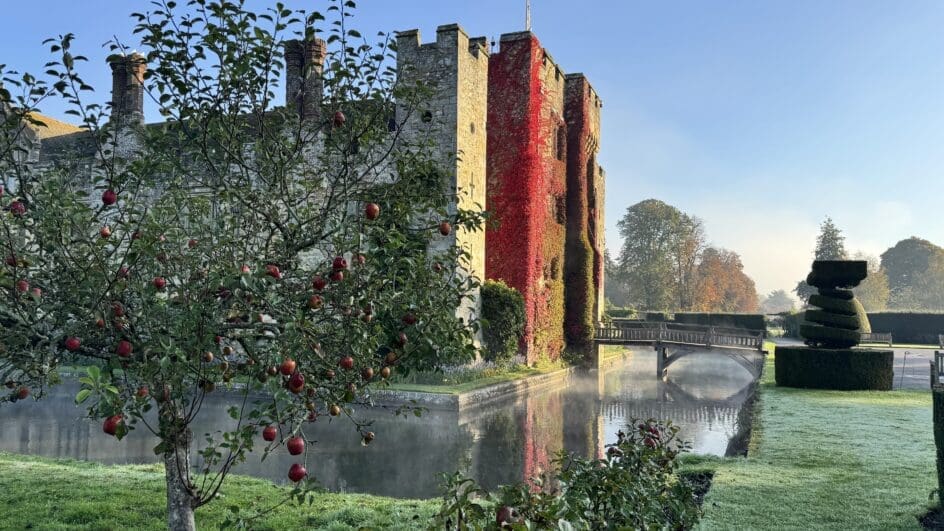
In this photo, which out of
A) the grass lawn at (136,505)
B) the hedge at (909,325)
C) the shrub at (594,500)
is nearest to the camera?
the shrub at (594,500)

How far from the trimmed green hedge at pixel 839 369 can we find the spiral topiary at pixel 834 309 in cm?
41

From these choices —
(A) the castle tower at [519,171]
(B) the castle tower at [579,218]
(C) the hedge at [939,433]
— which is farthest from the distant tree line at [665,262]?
(C) the hedge at [939,433]

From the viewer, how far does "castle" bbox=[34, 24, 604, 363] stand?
20.2 metres

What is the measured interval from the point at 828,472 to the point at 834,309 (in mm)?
11142

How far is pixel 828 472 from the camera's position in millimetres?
7992

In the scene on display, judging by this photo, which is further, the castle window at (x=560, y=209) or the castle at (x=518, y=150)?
the castle window at (x=560, y=209)

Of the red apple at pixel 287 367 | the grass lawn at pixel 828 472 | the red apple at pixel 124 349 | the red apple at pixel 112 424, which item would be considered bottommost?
the grass lawn at pixel 828 472

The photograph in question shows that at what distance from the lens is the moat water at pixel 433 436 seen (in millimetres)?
10023

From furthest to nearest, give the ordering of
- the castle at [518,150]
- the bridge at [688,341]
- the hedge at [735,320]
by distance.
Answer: the hedge at [735,320] < the bridge at [688,341] < the castle at [518,150]

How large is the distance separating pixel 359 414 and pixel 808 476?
9.41 meters

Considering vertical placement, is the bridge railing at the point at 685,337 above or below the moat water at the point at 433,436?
above

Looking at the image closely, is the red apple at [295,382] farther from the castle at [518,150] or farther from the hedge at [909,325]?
the hedge at [909,325]

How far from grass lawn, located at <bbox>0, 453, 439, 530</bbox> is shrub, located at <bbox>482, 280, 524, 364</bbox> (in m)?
13.6

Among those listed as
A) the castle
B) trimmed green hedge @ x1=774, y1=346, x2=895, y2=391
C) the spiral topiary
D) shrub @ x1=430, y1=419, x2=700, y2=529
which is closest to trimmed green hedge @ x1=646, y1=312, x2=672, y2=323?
the castle
